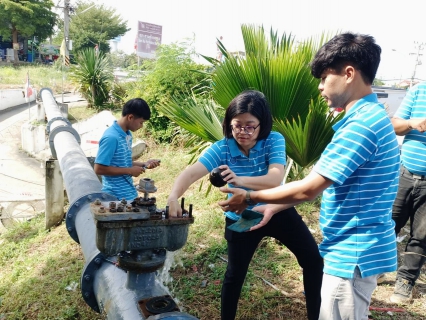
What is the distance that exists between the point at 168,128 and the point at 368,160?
8223 millimetres

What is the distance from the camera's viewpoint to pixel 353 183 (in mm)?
1592

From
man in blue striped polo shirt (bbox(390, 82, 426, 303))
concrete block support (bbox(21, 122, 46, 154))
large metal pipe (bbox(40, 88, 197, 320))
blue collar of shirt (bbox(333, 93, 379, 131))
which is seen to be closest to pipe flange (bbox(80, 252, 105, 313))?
large metal pipe (bbox(40, 88, 197, 320))

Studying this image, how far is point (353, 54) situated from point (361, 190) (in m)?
0.59

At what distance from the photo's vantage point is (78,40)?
3906cm

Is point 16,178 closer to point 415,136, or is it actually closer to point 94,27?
point 415,136

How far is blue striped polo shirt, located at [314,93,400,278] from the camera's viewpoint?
1484 millimetres

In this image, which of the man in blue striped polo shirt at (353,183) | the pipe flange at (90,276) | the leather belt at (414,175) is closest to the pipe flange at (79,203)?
the pipe flange at (90,276)

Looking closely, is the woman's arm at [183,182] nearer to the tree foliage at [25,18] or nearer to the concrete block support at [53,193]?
the concrete block support at [53,193]

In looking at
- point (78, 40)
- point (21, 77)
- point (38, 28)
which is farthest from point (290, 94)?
point (78, 40)

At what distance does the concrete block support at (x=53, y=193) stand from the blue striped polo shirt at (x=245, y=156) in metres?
3.92

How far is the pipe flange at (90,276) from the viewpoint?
1.91 meters

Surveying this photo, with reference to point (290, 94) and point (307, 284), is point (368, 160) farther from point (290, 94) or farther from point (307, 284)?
point (290, 94)

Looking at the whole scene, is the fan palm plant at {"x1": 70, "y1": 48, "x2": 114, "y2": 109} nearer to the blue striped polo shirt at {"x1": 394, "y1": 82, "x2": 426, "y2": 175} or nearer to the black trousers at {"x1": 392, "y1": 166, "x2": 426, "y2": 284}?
the blue striped polo shirt at {"x1": 394, "y1": 82, "x2": 426, "y2": 175}

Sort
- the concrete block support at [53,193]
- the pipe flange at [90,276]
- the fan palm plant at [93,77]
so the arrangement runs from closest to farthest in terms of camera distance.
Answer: the pipe flange at [90,276]
the concrete block support at [53,193]
the fan palm plant at [93,77]
